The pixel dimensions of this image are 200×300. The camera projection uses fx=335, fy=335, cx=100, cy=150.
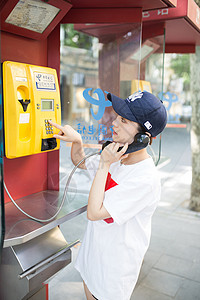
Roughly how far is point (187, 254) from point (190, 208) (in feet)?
4.55

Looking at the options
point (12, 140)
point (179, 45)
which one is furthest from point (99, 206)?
point (179, 45)

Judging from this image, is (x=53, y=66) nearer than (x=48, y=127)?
No

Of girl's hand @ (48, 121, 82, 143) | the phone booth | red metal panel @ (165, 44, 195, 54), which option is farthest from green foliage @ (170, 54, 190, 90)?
girl's hand @ (48, 121, 82, 143)

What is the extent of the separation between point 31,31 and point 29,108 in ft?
1.66

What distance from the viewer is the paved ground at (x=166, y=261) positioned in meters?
2.54

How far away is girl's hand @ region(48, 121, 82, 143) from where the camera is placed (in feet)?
6.00

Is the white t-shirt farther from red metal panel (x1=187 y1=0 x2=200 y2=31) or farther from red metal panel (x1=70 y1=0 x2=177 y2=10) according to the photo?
red metal panel (x1=187 y1=0 x2=200 y2=31)

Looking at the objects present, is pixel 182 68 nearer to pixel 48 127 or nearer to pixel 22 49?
pixel 22 49

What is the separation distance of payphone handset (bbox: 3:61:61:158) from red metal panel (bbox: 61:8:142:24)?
45 centimetres

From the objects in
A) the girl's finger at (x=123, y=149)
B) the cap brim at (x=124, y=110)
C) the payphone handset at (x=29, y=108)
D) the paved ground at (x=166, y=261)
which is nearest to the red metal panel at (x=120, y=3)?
the payphone handset at (x=29, y=108)

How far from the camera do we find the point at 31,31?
1.89 metres

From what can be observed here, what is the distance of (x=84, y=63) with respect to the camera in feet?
8.14

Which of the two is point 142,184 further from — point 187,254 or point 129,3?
point 187,254

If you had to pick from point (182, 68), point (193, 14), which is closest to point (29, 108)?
point (193, 14)
